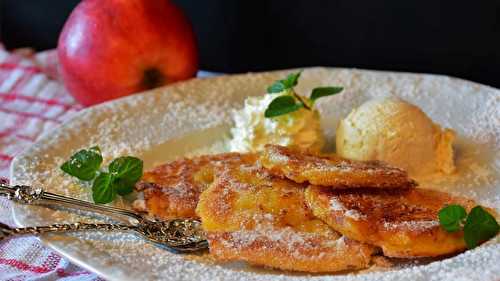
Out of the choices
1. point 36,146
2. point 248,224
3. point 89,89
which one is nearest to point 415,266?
point 248,224

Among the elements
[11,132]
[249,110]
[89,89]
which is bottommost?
[11,132]

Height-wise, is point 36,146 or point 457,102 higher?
point 457,102

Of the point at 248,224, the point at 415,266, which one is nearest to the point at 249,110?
the point at 248,224

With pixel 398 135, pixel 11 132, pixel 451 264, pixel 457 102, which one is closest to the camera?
pixel 451 264

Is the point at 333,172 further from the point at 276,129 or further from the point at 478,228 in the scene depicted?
the point at 276,129

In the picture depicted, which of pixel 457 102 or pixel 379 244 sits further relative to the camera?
pixel 457 102

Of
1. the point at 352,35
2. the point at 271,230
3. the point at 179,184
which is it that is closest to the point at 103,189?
the point at 179,184

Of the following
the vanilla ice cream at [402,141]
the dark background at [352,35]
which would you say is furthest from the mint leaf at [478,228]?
the dark background at [352,35]

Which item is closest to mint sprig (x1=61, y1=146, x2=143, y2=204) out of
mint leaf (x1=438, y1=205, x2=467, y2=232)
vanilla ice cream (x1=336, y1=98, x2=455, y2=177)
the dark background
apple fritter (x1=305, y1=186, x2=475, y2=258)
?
apple fritter (x1=305, y1=186, x2=475, y2=258)

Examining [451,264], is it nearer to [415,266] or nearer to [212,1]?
[415,266]

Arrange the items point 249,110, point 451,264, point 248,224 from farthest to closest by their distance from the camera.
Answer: point 249,110 → point 248,224 → point 451,264
